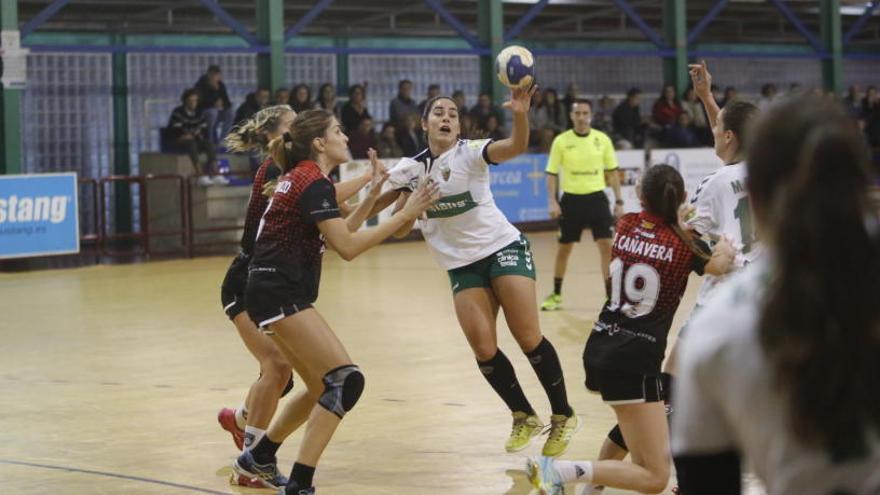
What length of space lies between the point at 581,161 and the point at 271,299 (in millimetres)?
8232

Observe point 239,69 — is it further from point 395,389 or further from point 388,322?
point 395,389

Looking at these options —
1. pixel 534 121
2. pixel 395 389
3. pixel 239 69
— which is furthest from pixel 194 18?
pixel 395 389

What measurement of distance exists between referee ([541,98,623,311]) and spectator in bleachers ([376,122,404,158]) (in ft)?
27.3

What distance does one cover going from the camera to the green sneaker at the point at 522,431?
23.1ft

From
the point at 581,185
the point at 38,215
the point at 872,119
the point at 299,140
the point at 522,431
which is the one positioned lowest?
the point at 522,431

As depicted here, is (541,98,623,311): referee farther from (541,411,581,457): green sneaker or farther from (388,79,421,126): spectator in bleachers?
(388,79,421,126): spectator in bleachers

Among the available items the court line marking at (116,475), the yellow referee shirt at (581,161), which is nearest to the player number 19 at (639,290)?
the court line marking at (116,475)

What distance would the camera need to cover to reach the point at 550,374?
7176mm

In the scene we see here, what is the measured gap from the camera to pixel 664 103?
81.9ft

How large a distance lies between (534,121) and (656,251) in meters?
18.7

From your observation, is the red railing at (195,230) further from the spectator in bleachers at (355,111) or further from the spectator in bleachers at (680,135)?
the spectator in bleachers at (680,135)

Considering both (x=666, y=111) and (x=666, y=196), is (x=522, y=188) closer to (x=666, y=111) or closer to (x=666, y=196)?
(x=666, y=111)

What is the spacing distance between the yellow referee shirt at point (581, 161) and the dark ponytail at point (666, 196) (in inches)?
336

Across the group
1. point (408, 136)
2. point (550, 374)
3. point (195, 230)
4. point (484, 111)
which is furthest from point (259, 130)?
point (484, 111)
